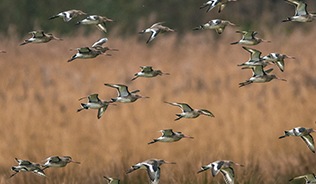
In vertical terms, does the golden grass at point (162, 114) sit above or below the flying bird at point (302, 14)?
below

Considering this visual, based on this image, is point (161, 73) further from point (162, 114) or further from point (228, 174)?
point (162, 114)

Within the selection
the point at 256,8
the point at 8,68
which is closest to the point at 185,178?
the point at 8,68

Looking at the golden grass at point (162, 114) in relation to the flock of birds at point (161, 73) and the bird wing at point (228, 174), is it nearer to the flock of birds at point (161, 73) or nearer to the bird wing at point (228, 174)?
the bird wing at point (228, 174)

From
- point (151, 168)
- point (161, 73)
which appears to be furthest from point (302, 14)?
point (151, 168)

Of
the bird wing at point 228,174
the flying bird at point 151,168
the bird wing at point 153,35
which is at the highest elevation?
the bird wing at point 153,35

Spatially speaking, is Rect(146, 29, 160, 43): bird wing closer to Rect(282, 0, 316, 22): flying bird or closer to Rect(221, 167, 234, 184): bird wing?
Rect(282, 0, 316, 22): flying bird

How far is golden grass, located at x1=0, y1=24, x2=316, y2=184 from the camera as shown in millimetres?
6969

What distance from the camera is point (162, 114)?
8141 millimetres

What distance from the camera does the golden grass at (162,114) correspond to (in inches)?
274

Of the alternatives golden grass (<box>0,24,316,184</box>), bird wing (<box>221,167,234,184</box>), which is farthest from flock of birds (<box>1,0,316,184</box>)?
golden grass (<box>0,24,316,184</box>)

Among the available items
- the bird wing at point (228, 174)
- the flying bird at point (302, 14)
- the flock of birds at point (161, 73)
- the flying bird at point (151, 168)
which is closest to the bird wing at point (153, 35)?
the flock of birds at point (161, 73)

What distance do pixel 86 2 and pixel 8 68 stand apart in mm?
4437

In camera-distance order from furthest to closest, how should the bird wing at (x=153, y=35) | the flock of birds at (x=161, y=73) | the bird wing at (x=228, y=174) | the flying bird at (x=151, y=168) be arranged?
the bird wing at (x=228, y=174), the flock of birds at (x=161, y=73), the bird wing at (x=153, y=35), the flying bird at (x=151, y=168)

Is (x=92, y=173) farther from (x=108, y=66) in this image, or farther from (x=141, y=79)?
(x=108, y=66)
